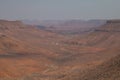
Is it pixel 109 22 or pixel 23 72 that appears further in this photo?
pixel 109 22

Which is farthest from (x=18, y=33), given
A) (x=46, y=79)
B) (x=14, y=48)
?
(x=46, y=79)

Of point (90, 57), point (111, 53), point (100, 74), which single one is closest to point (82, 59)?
point (90, 57)

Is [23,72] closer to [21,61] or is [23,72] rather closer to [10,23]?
[21,61]

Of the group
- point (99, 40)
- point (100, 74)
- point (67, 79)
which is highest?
point (100, 74)

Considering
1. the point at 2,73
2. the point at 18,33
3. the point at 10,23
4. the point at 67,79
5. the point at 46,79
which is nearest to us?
the point at 67,79

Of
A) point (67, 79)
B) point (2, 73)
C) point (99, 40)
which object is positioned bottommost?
point (99, 40)

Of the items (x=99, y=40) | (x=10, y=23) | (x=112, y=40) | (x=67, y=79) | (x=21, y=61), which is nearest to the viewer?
(x=67, y=79)

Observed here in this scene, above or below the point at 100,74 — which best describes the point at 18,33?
below

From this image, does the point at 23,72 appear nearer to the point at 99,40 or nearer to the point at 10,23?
the point at 99,40

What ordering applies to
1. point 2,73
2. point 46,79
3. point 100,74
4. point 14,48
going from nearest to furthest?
point 100,74, point 46,79, point 2,73, point 14,48
